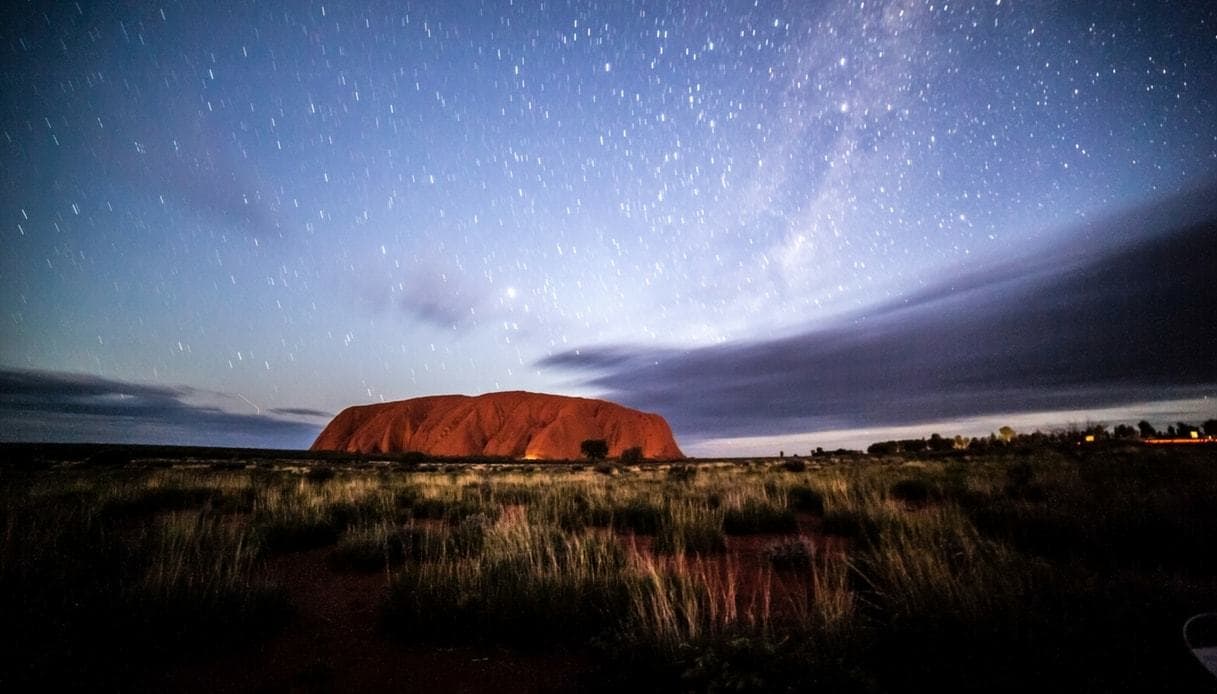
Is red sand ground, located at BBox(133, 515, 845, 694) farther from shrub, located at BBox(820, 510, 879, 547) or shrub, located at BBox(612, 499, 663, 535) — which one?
shrub, located at BBox(612, 499, 663, 535)

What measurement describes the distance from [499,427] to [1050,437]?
9241 centimetres

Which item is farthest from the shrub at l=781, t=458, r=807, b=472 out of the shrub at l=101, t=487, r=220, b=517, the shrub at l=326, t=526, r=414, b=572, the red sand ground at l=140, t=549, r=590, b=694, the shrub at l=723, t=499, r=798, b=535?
the red sand ground at l=140, t=549, r=590, b=694

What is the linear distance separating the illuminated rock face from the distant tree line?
52.7 m

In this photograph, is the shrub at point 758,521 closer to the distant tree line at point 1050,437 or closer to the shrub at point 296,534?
the shrub at point 296,534

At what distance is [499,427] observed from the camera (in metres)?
110

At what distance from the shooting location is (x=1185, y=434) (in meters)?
49.1

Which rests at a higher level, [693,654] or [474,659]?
[693,654]

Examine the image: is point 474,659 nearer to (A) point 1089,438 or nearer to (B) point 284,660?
(B) point 284,660

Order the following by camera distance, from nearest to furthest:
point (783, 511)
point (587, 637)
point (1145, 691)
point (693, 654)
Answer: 1. point (1145, 691)
2. point (693, 654)
3. point (587, 637)
4. point (783, 511)

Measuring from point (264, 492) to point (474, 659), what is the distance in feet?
40.4

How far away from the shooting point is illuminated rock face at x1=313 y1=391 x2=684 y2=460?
10406cm

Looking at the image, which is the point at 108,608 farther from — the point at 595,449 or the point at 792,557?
the point at 595,449

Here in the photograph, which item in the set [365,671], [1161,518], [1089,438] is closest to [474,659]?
[365,671]

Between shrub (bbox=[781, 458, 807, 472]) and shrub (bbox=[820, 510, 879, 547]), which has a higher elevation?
shrub (bbox=[820, 510, 879, 547])
